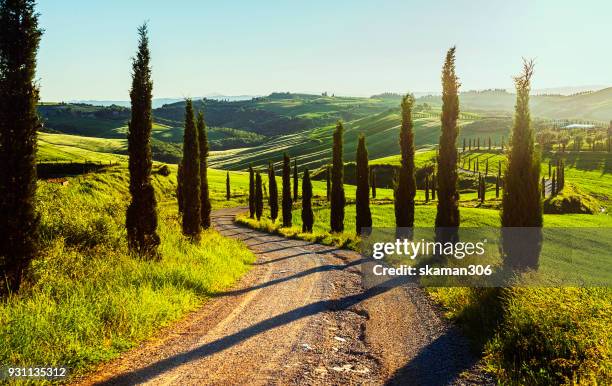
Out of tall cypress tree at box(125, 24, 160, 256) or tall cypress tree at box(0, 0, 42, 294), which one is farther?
tall cypress tree at box(125, 24, 160, 256)

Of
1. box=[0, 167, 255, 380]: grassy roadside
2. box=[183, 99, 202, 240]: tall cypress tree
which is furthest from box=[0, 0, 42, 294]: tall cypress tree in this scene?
box=[183, 99, 202, 240]: tall cypress tree

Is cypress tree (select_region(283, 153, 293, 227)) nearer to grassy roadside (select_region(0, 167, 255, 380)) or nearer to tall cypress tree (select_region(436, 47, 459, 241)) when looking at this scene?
tall cypress tree (select_region(436, 47, 459, 241))

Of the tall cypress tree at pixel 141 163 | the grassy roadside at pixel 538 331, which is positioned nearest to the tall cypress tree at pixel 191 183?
the tall cypress tree at pixel 141 163

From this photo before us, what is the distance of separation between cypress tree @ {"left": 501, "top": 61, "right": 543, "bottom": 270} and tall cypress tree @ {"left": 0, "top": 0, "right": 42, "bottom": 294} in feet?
54.4

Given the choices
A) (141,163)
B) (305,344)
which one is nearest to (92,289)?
(305,344)

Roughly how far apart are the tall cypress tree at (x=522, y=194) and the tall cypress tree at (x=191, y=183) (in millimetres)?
17402

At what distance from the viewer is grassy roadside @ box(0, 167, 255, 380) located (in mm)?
8180

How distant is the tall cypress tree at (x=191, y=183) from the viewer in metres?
26.4

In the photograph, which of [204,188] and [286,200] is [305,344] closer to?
[204,188]

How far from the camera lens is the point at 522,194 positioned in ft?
58.2

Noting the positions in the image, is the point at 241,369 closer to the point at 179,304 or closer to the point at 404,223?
the point at 179,304

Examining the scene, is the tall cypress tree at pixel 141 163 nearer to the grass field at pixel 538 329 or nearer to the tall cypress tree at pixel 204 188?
the grass field at pixel 538 329

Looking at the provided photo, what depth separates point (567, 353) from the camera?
805 cm

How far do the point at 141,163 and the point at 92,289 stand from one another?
8424 mm
